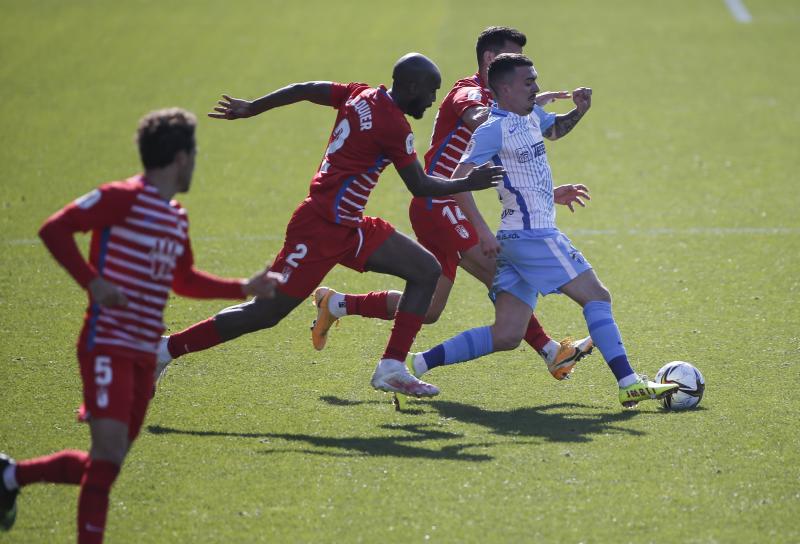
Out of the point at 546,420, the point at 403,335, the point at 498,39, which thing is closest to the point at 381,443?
the point at 403,335

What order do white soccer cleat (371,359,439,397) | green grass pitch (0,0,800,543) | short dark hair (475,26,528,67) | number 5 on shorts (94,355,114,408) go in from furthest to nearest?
1. short dark hair (475,26,528,67)
2. white soccer cleat (371,359,439,397)
3. green grass pitch (0,0,800,543)
4. number 5 on shorts (94,355,114,408)

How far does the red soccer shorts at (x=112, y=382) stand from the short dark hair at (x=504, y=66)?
328cm

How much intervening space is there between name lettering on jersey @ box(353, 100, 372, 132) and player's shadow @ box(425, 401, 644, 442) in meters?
1.76

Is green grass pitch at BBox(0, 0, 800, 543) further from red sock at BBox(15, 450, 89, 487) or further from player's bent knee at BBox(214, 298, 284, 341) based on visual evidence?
player's bent knee at BBox(214, 298, 284, 341)

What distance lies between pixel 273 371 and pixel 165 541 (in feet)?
9.63

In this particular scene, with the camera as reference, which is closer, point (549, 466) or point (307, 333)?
point (549, 466)

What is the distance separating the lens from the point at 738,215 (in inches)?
521

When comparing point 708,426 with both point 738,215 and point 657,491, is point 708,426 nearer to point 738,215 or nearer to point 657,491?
point 657,491

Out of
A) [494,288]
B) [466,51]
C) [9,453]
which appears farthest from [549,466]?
[466,51]

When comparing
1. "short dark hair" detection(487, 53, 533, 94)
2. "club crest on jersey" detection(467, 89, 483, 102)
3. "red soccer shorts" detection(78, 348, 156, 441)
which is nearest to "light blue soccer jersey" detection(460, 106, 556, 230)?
"short dark hair" detection(487, 53, 533, 94)

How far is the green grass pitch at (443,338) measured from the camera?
607 centimetres

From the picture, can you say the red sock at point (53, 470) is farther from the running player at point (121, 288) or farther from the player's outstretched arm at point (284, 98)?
the player's outstretched arm at point (284, 98)

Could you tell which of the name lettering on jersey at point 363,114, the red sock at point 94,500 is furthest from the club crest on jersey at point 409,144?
the red sock at point 94,500

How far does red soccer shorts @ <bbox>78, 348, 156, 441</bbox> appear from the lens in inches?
210
